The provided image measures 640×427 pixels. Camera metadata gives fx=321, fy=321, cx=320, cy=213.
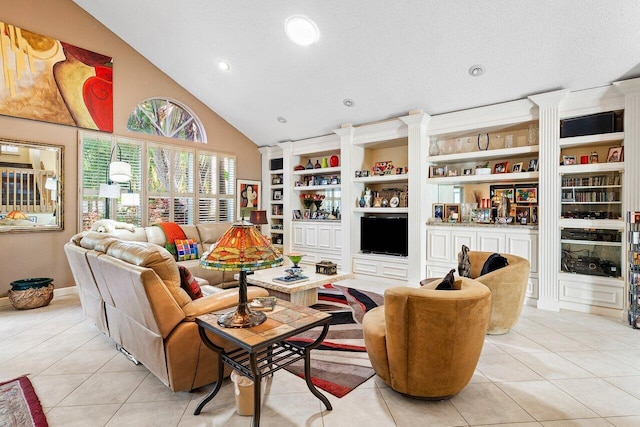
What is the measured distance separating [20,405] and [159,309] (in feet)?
3.68

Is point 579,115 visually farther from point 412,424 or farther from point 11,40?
point 11,40

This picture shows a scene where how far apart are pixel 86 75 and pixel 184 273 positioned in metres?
4.40

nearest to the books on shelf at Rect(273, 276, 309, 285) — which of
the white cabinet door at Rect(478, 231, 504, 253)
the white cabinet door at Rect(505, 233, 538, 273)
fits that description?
the white cabinet door at Rect(478, 231, 504, 253)

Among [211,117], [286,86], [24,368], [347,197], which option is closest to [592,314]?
[347,197]

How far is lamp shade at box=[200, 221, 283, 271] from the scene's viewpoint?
175cm

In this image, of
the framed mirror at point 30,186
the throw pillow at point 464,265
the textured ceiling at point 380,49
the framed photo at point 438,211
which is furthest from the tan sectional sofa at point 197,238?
the framed photo at point 438,211

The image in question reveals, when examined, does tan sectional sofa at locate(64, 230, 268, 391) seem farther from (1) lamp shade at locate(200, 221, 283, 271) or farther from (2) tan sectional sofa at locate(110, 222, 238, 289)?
(2) tan sectional sofa at locate(110, 222, 238, 289)

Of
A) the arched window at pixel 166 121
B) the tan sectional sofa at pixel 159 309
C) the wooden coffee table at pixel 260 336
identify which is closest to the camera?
the wooden coffee table at pixel 260 336

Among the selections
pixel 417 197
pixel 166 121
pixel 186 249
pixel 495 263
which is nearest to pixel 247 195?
pixel 166 121

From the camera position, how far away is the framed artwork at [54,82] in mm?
4266

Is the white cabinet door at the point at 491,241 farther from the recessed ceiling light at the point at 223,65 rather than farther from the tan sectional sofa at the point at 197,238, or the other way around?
the recessed ceiling light at the point at 223,65

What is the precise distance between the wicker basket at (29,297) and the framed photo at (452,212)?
226 inches

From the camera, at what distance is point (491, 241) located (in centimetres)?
452

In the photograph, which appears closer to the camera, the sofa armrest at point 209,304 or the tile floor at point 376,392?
the tile floor at point 376,392
